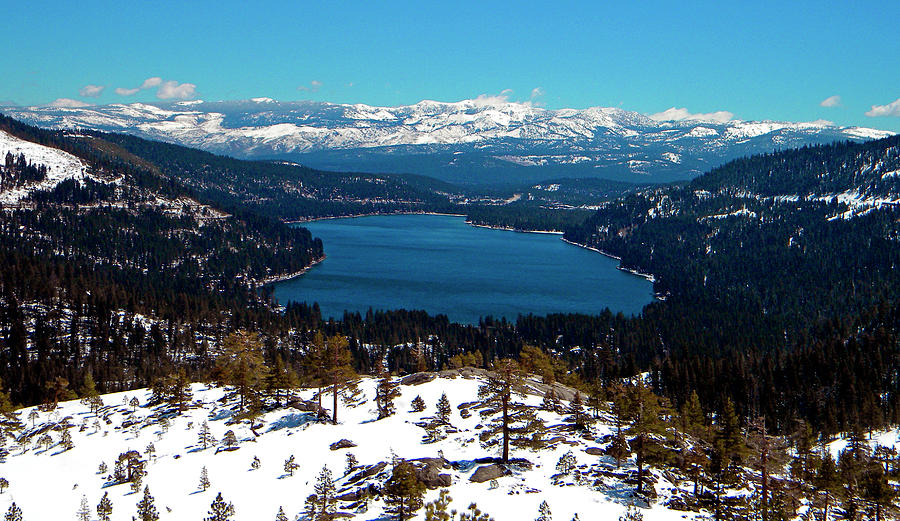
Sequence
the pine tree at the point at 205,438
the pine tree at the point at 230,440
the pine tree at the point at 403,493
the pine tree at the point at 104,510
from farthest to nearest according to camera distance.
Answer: the pine tree at the point at 205,438, the pine tree at the point at 230,440, the pine tree at the point at 104,510, the pine tree at the point at 403,493

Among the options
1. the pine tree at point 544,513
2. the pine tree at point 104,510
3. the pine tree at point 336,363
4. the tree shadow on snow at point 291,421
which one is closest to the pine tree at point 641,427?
the pine tree at point 544,513

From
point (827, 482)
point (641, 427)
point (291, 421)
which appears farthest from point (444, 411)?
point (827, 482)

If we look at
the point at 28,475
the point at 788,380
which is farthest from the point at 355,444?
the point at 788,380

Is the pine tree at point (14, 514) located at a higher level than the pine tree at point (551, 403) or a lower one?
higher

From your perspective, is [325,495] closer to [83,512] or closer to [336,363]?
[83,512]

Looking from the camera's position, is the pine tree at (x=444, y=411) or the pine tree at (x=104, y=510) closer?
the pine tree at (x=104, y=510)

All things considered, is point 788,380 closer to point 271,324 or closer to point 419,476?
point 419,476

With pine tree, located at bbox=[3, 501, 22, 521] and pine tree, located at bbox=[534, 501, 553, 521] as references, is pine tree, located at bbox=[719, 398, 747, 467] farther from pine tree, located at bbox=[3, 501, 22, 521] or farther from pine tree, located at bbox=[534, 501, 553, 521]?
pine tree, located at bbox=[3, 501, 22, 521]

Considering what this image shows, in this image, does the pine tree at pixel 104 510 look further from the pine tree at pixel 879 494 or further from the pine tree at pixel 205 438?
the pine tree at pixel 879 494
